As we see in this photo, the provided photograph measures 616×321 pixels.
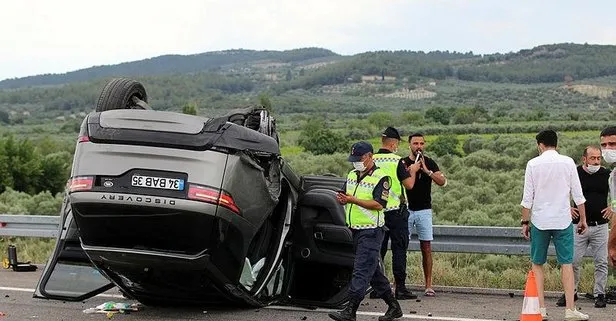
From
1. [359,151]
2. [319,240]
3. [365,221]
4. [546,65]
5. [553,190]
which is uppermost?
[546,65]

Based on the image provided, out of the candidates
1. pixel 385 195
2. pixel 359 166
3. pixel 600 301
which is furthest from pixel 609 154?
pixel 359 166

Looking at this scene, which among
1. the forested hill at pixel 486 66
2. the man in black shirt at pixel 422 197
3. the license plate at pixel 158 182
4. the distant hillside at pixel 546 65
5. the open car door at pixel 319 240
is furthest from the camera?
the forested hill at pixel 486 66

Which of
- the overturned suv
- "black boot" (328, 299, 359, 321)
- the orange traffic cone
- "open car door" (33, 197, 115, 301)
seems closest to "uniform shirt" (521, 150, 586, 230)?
the orange traffic cone

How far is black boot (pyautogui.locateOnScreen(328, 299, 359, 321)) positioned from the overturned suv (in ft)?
2.60

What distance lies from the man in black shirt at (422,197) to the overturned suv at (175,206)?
1975 millimetres

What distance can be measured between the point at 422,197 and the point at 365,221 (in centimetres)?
199

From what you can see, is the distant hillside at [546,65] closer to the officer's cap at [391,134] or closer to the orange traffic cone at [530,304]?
the officer's cap at [391,134]

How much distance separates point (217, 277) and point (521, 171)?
25648 mm

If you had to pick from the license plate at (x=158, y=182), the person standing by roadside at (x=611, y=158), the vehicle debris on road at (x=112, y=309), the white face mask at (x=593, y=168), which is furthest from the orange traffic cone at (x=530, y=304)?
the vehicle debris on road at (x=112, y=309)

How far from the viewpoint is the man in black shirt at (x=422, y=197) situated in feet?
31.0

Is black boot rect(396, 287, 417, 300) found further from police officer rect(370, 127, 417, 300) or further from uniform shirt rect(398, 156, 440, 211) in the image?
uniform shirt rect(398, 156, 440, 211)

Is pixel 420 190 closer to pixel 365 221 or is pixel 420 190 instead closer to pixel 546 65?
pixel 365 221

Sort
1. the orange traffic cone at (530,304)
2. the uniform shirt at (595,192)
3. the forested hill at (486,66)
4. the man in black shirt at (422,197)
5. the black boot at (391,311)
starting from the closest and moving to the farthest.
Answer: the orange traffic cone at (530,304) < the black boot at (391,311) < the uniform shirt at (595,192) < the man in black shirt at (422,197) < the forested hill at (486,66)

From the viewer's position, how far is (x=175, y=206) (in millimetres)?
6785
